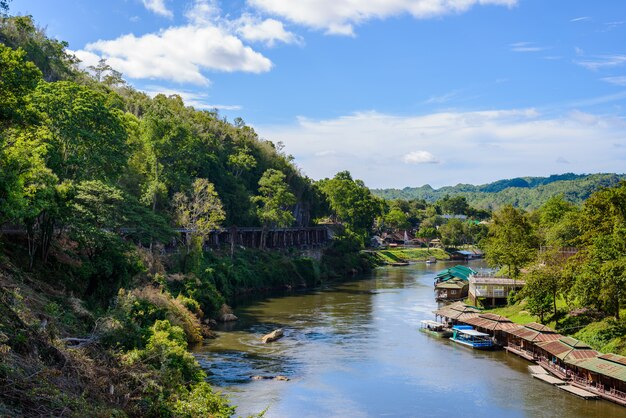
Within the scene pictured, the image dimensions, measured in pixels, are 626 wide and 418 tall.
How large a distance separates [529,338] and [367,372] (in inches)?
574

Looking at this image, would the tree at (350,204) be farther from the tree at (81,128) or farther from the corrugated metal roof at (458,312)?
the tree at (81,128)

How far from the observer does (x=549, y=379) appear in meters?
41.1

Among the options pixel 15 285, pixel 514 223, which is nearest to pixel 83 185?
pixel 15 285

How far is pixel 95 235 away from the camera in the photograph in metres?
40.9

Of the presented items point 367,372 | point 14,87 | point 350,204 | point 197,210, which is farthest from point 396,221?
point 14,87

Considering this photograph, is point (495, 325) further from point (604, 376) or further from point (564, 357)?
point (604, 376)

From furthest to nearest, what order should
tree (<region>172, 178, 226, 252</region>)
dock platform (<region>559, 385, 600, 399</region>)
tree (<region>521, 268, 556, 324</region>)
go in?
tree (<region>172, 178, 226, 252</region>) < tree (<region>521, 268, 556, 324</region>) < dock platform (<region>559, 385, 600, 399</region>)

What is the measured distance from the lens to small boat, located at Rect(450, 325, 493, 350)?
5219 cm

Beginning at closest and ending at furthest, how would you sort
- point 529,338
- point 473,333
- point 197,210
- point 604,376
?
point 604,376
point 529,338
point 473,333
point 197,210

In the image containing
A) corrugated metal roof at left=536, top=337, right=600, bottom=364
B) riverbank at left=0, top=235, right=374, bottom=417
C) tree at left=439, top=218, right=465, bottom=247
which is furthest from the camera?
tree at left=439, top=218, right=465, bottom=247

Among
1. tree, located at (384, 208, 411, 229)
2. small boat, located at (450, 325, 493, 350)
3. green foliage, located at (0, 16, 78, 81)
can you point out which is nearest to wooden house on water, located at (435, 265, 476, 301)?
small boat, located at (450, 325, 493, 350)

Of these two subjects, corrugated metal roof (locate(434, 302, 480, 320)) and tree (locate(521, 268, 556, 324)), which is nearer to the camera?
tree (locate(521, 268, 556, 324))

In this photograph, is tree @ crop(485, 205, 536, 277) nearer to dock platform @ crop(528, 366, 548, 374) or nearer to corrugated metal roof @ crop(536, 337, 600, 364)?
corrugated metal roof @ crop(536, 337, 600, 364)

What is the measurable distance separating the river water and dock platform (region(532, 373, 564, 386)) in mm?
551
